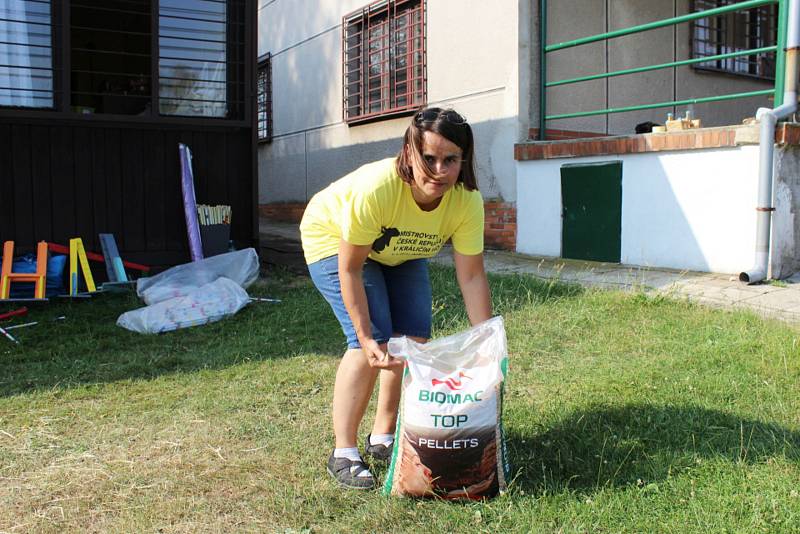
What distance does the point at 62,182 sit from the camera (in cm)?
696

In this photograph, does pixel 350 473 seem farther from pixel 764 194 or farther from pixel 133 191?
pixel 133 191

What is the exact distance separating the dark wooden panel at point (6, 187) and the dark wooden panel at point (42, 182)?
7.3 inches

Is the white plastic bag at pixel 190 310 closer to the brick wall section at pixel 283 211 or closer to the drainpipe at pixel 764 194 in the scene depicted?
the drainpipe at pixel 764 194

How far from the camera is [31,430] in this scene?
134 inches

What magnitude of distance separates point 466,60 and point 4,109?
16.3ft

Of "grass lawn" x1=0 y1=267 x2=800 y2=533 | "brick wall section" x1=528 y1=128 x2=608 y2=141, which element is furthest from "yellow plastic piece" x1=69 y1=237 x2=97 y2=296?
"brick wall section" x1=528 y1=128 x2=608 y2=141

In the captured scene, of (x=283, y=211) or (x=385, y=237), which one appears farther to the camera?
(x=283, y=211)

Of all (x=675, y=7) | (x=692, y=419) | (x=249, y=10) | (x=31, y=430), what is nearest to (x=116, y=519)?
(x=31, y=430)

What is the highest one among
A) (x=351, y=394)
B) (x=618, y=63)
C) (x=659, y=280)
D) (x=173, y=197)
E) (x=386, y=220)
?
(x=618, y=63)

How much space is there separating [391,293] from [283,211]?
11053 millimetres

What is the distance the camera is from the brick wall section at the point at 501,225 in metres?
8.48

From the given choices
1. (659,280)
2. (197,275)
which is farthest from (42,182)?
(659,280)

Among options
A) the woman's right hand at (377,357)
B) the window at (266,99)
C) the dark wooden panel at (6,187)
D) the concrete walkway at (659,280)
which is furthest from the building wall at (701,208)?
the window at (266,99)

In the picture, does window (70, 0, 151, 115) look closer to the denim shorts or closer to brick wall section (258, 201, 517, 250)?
brick wall section (258, 201, 517, 250)
